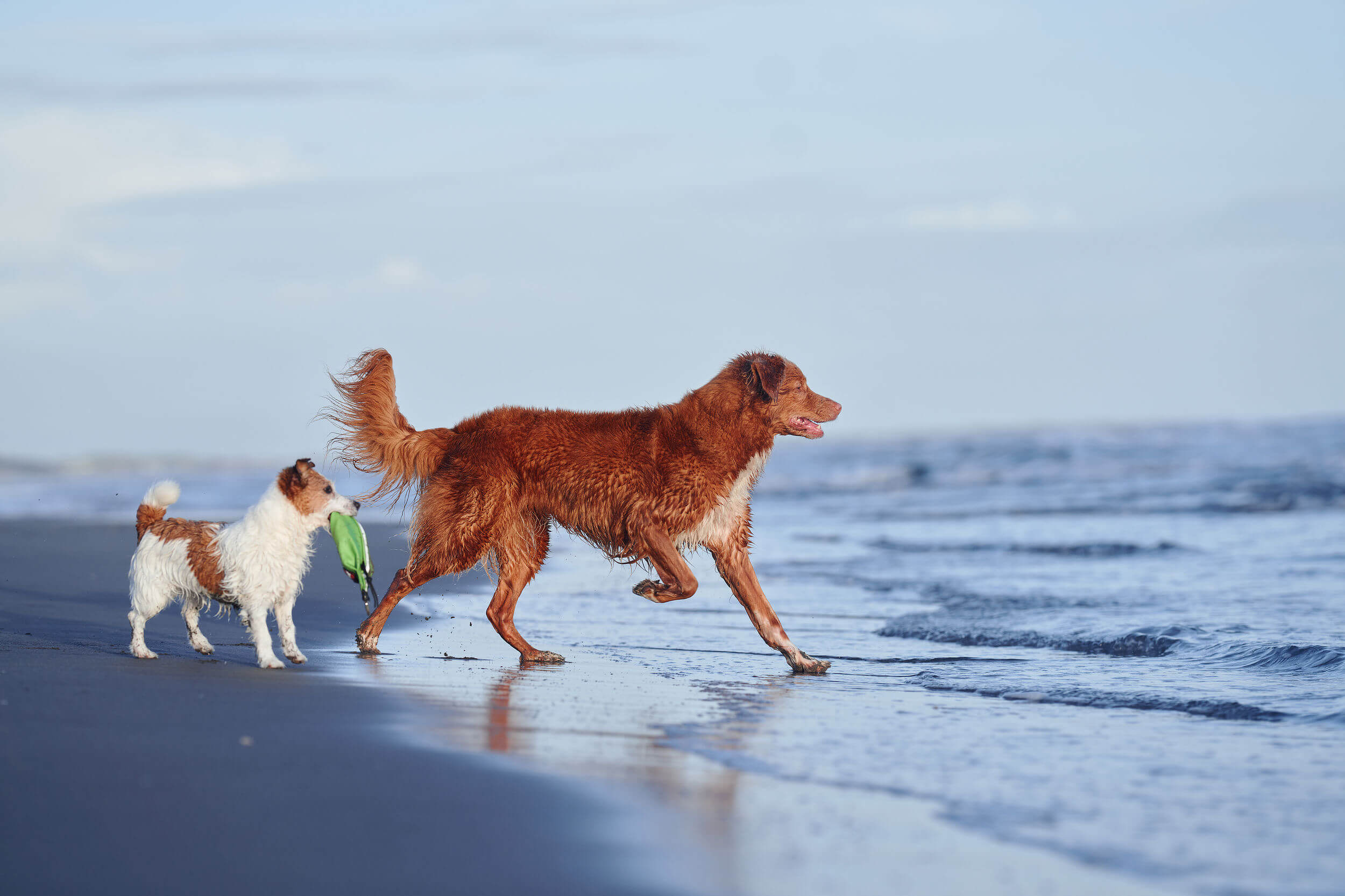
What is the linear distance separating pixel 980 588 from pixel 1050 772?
22.9 feet

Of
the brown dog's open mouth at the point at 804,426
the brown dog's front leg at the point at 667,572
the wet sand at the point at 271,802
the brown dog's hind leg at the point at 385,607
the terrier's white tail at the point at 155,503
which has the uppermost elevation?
the brown dog's open mouth at the point at 804,426

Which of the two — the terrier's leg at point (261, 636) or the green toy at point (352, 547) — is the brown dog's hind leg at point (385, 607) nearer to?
the green toy at point (352, 547)

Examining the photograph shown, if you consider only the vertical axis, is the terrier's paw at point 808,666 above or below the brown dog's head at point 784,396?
below

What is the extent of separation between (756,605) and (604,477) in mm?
1163

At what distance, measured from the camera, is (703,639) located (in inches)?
331

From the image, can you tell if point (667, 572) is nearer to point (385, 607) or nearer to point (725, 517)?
point (725, 517)

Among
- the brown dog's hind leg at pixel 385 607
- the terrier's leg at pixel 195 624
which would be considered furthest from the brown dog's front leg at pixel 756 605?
the terrier's leg at pixel 195 624

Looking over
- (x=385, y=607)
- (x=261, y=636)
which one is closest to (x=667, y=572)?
(x=385, y=607)

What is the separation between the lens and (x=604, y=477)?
285 inches

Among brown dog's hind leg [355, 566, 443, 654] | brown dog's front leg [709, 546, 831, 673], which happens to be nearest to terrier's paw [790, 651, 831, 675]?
brown dog's front leg [709, 546, 831, 673]

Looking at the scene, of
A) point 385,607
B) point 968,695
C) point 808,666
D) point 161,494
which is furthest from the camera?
point 385,607

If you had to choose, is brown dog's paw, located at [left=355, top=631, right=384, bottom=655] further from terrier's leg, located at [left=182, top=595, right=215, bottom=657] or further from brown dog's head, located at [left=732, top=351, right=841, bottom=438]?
brown dog's head, located at [left=732, top=351, right=841, bottom=438]

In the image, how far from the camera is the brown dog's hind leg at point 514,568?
7.41 m

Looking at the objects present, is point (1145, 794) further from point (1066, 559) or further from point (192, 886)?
point (1066, 559)
